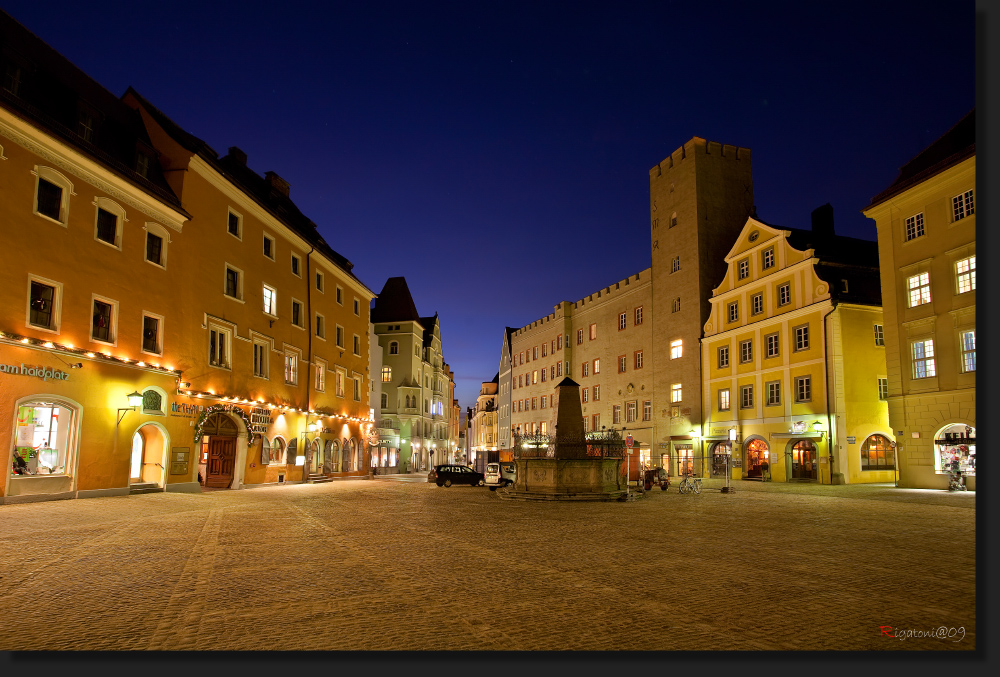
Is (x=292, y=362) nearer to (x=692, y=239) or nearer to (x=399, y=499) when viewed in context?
(x=399, y=499)

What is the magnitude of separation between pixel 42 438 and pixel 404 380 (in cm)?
4550

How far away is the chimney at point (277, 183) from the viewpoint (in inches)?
1642

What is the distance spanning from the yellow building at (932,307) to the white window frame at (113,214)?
31136mm

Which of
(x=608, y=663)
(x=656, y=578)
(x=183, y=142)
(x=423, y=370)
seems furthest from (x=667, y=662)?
(x=423, y=370)

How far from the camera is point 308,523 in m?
15.2

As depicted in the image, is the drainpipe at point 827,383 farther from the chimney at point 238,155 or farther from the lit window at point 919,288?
the chimney at point 238,155

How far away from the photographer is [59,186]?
2006 centimetres

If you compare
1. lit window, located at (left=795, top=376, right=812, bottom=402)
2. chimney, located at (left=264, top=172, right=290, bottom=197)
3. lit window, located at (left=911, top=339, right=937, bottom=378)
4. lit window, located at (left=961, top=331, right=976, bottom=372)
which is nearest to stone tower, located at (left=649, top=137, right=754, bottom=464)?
lit window, located at (left=795, top=376, right=812, bottom=402)

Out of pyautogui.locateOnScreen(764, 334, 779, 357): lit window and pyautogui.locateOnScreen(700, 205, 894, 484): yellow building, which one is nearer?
pyautogui.locateOnScreen(700, 205, 894, 484): yellow building

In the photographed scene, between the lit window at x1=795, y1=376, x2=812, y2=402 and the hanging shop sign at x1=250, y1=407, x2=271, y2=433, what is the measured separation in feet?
92.5

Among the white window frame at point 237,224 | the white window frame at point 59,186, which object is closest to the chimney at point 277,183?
the white window frame at point 237,224

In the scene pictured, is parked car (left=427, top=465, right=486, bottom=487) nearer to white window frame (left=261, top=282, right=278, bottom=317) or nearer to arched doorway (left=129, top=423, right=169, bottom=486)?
white window frame (left=261, top=282, right=278, bottom=317)

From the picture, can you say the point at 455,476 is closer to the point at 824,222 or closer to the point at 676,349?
the point at 676,349

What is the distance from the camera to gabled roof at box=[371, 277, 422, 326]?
6688cm
